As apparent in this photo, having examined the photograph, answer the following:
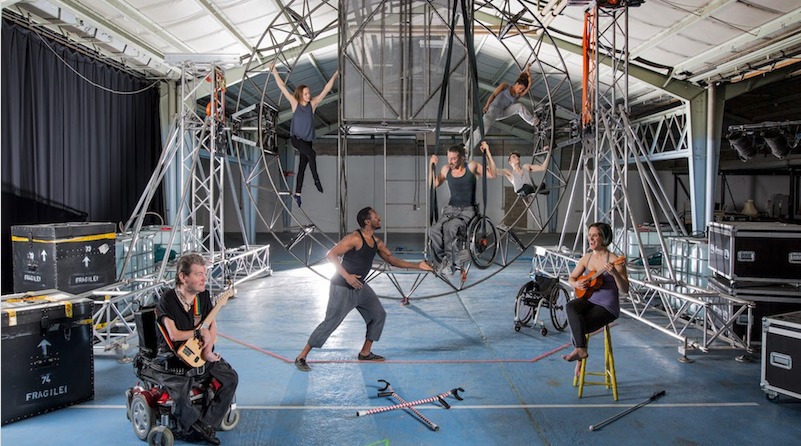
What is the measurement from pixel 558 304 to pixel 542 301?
0.39 metres

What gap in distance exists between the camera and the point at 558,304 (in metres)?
7.98

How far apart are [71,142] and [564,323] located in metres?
8.72

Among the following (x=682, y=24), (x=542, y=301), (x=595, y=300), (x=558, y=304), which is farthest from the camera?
(x=682, y=24)

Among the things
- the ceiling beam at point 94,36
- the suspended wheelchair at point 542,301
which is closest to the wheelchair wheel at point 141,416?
the suspended wheelchair at point 542,301

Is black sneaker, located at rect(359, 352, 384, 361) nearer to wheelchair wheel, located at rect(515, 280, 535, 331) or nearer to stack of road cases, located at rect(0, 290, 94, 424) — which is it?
wheelchair wheel, located at rect(515, 280, 535, 331)

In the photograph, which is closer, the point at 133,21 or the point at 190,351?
the point at 190,351

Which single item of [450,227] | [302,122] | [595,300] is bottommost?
[595,300]

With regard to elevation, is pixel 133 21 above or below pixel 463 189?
above

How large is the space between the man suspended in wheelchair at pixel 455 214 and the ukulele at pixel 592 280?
1.13 meters

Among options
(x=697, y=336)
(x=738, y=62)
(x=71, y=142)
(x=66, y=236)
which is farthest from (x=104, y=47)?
(x=738, y=62)

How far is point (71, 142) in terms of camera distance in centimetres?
969

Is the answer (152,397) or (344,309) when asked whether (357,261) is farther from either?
(152,397)

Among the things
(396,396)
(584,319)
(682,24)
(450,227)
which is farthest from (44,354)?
(682,24)

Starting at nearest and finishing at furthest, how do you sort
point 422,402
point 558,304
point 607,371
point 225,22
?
1. point 422,402
2. point 607,371
3. point 558,304
4. point 225,22
